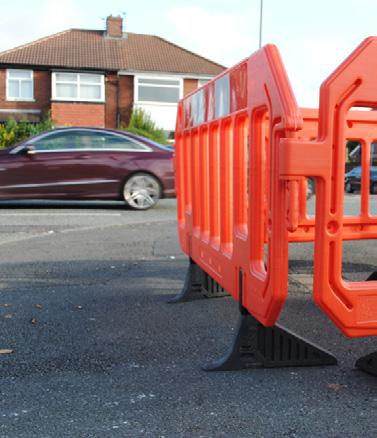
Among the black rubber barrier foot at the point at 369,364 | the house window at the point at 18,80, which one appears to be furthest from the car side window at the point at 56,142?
the house window at the point at 18,80

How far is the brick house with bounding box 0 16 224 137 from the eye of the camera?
35.6 metres

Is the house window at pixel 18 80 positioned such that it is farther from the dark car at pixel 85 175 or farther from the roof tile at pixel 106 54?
the dark car at pixel 85 175

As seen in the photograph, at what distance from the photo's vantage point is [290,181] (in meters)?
2.34

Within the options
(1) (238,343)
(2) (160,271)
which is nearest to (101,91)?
(2) (160,271)

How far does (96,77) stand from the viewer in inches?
1425

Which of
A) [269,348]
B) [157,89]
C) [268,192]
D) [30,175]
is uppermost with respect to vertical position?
[157,89]

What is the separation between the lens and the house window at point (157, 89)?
122 feet

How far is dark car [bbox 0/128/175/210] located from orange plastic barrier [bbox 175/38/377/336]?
7.20 meters

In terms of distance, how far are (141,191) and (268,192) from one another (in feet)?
28.1

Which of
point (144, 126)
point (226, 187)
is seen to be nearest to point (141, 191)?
point (226, 187)

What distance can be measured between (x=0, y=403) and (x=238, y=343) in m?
1.17

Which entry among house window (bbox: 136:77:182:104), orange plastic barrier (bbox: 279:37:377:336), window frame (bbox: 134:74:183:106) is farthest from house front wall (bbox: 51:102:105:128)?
orange plastic barrier (bbox: 279:37:377:336)

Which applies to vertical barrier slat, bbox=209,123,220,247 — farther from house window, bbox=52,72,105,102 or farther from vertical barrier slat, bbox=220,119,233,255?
house window, bbox=52,72,105,102

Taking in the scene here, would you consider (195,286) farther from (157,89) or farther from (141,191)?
(157,89)
